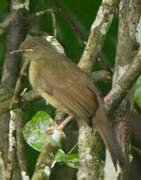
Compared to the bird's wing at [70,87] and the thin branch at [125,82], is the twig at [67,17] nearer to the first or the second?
the bird's wing at [70,87]

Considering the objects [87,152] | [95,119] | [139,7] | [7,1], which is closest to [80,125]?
[95,119]

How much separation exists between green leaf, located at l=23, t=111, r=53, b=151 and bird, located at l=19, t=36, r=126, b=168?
23cm

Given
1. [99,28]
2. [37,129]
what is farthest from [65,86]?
[99,28]

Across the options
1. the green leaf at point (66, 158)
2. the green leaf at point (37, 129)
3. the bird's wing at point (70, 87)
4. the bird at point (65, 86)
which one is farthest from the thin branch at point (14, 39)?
the green leaf at point (66, 158)

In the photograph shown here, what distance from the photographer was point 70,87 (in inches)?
158

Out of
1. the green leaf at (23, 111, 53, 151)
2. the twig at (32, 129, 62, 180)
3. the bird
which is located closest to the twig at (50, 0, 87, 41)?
the bird

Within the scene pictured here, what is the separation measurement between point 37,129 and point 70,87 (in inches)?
19.0

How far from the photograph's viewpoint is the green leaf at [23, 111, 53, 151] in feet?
12.5

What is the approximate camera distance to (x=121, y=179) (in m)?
3.61

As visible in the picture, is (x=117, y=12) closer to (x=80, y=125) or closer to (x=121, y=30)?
(x=121, y=30)

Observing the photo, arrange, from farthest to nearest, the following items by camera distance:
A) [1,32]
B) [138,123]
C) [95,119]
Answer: [1,32]
[138,123]
[95,119]

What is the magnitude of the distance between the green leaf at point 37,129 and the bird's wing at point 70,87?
0.23m

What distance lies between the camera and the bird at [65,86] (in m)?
3.68

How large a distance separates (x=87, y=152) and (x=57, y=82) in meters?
0.94
